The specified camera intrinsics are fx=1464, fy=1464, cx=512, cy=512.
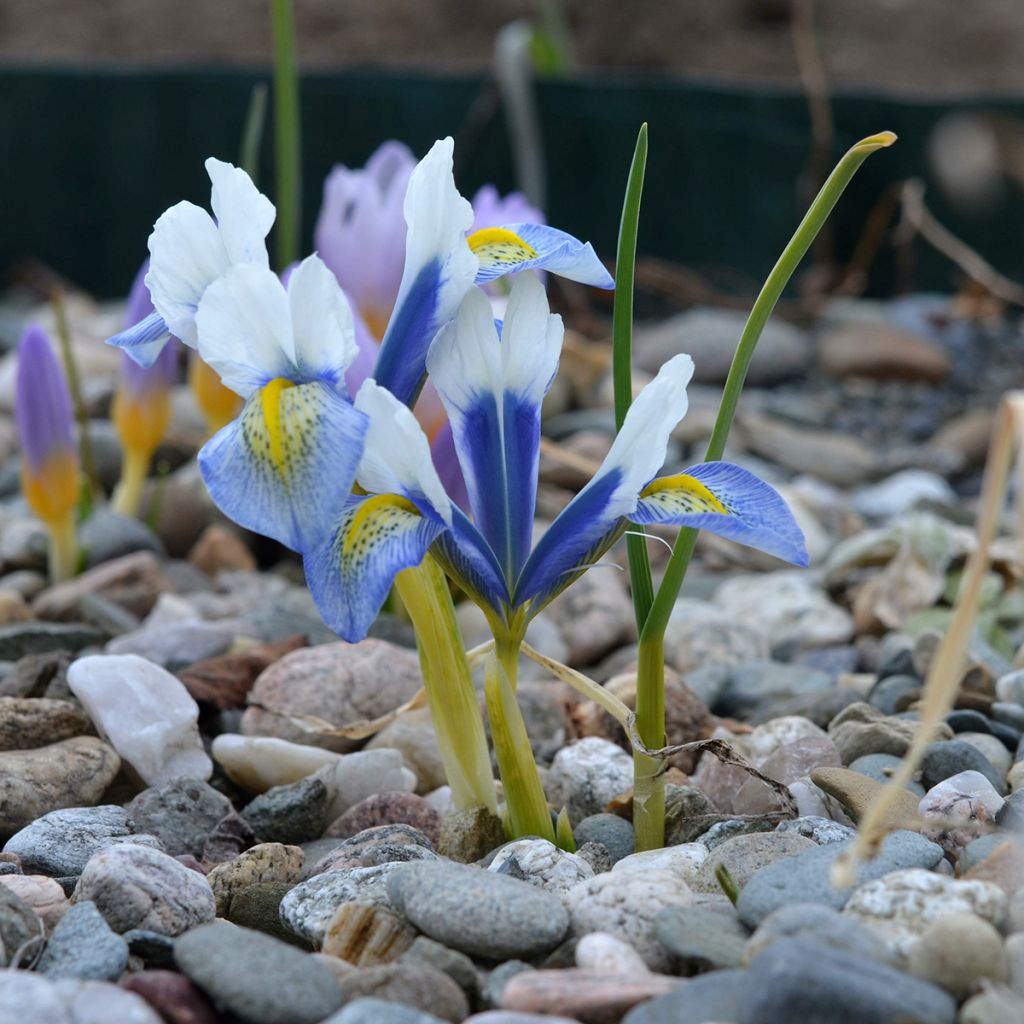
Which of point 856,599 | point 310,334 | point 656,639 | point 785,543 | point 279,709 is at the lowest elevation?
point 856,599

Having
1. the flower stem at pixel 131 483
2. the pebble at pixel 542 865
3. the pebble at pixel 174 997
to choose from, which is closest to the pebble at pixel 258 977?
the pebble at pixel 174 997

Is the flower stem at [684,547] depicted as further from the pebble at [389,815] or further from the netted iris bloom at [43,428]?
the netted iris bloom at [43,428]

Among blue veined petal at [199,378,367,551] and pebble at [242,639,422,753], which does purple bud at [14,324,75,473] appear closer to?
pebble at [242,639,422,753]

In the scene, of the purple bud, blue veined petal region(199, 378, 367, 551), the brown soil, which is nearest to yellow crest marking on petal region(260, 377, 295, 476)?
blue veined petal region(199, 378, 367, 551)

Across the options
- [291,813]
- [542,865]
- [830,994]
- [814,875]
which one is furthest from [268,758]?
[830,994]

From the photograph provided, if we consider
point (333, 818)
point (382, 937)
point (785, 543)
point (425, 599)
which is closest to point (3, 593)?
point (333, 818)

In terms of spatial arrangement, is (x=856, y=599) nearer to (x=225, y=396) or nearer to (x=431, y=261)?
(x=225, y=396)

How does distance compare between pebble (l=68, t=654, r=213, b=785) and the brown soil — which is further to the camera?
the brown soil
